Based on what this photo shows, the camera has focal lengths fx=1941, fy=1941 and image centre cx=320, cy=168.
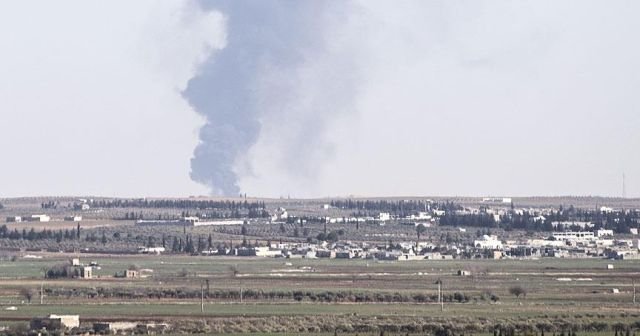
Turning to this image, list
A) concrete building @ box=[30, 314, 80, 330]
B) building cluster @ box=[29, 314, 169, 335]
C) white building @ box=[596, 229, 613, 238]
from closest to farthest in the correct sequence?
building cluster @ box=[29, 314, 169, 335], concrete building @ box=[30, 314, 80, 330], white building @ box=[596, 229, 613, 238]

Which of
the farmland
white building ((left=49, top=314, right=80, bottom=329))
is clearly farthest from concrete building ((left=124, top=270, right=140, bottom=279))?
white building ((left=49, top=314, right=80, bottom=329))

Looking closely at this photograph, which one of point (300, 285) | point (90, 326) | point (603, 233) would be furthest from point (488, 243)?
point (90, 326)

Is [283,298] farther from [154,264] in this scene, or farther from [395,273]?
[154,264]

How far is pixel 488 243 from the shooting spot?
169m

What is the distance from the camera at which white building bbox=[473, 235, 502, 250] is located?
544 feet

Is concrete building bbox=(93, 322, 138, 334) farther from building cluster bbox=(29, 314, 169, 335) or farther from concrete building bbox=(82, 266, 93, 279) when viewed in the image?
concrete building bbox=(82, 266, 93, 279)

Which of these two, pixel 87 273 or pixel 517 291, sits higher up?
pixel 87 273

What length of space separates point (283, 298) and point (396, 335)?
84.8 feet

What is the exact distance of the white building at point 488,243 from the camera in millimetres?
165750

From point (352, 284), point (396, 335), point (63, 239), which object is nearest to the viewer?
point (396, 335)

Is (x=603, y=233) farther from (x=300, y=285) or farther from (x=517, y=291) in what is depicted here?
(x=517, y=291)

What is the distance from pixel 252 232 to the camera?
18538cm

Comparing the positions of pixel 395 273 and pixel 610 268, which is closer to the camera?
pixel 395 273

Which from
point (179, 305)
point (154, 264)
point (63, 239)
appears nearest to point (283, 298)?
point (179, 305)
